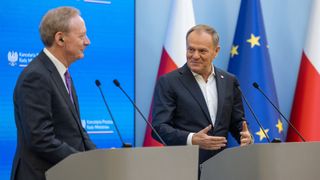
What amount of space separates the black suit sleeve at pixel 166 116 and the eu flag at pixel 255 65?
5.14 feet

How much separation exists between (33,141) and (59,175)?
32cm

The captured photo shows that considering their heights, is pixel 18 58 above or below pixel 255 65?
above

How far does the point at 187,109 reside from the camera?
4.12m

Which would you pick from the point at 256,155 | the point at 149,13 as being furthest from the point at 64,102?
the point at 149,13

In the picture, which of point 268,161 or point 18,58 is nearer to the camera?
point 268,161

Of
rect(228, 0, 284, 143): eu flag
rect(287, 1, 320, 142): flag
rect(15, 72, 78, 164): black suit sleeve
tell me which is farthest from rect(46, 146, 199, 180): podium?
rect(287, 1, 320, 142): flag

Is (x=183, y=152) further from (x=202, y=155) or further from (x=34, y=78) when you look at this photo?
(x=202, y=155)

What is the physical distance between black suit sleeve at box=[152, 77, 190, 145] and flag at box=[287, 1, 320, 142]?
80.4 inches

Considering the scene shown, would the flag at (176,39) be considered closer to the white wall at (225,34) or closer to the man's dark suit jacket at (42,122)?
the white wall at (225,34)

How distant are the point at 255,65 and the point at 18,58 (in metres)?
2.06

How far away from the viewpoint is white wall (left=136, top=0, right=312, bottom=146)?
5543 mm

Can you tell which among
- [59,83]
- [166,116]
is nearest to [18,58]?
[166,116]

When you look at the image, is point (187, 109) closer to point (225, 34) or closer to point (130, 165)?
point (130, 165)

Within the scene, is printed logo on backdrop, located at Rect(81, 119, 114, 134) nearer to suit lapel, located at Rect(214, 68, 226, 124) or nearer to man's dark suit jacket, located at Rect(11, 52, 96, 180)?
suit lapel, located at Rect(214, 68, 226, 124)
